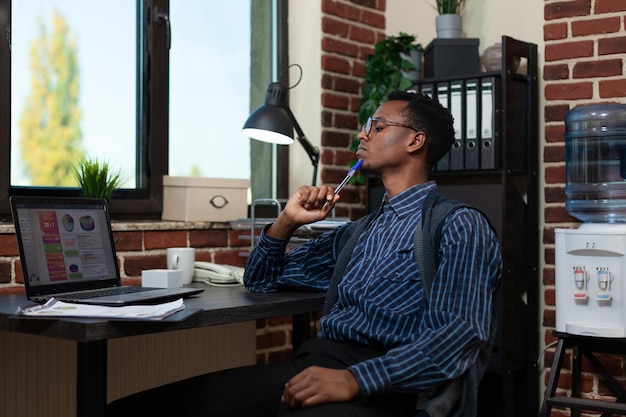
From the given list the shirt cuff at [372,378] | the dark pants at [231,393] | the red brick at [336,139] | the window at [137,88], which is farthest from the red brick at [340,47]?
the shirt cuff at [372,378]

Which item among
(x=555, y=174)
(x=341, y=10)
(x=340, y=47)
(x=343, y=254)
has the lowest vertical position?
(x=343, y=254)

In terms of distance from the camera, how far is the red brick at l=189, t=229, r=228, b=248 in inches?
114

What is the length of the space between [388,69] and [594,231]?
1049 millimetres

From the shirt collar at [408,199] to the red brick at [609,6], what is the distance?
1.43 m

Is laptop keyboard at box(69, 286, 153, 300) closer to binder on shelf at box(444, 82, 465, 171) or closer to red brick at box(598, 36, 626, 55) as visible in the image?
binder on shelf at box(444, 82, 465, 171)

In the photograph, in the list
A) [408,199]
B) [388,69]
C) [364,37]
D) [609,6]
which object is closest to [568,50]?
[609,6]

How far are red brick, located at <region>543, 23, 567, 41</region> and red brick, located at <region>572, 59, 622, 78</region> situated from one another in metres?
0.13

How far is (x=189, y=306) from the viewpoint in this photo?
1.95 meters

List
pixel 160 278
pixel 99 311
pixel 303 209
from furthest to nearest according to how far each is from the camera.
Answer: pixel 160 278 → pixel 303 209 → pixel 99 311

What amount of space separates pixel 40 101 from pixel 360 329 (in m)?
1.41

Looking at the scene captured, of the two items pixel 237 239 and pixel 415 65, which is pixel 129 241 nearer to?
pixel 237 239

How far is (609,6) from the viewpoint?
9.96 feet

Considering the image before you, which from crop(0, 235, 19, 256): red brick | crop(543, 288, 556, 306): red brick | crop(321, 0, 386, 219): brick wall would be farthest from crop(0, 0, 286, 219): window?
crop(543, 288, 556, 306): red brick

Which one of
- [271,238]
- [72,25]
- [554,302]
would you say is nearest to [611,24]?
[554,302]
